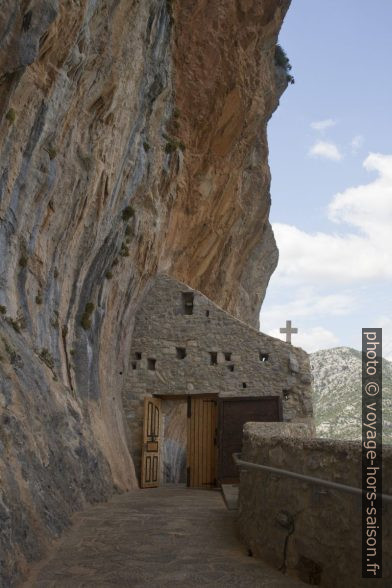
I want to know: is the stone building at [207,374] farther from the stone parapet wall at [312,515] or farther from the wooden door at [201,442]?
the stone parapet wall at [312,515]

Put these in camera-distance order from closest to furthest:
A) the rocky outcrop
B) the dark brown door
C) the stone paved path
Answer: the stone paved path → the rocky outcrop → the dark brown door

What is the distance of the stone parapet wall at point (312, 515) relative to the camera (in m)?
4.50

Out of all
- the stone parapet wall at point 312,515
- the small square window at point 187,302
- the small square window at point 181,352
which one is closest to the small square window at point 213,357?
the small square window at point 181,352

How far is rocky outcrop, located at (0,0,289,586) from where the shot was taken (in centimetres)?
736

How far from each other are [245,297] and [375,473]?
840 inches

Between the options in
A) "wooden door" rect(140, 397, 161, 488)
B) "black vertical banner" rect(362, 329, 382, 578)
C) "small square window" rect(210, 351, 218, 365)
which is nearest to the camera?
"black vertical banner" rect(362, 329, 382, 578)

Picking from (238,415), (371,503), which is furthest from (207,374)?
(371,503)

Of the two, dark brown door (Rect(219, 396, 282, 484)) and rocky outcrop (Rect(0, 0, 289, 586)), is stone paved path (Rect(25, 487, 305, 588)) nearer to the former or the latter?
rocky outcrop (Rect(0, 0, 289, 586))

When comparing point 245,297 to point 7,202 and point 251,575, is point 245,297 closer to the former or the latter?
point 7,202

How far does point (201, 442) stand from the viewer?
1553cm

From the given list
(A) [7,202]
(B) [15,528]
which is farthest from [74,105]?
(B) [15,528]

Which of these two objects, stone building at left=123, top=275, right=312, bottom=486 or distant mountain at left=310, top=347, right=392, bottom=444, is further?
distant mountain at left=310, top=347, right=392, bottom=444

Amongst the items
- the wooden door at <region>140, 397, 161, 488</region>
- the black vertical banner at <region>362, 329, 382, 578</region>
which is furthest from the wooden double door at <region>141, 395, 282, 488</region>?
the black vertical banner at <region>362, 329, 382, 578</region>

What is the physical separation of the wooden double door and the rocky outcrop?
4.19 feet
